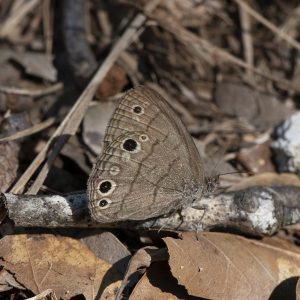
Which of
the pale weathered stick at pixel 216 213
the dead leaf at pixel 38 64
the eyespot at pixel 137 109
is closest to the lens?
the pale weathered stick at pixel 216 213

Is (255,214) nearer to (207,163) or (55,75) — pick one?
(207,163)

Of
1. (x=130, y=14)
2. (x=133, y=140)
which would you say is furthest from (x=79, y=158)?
(x=130, y=14)

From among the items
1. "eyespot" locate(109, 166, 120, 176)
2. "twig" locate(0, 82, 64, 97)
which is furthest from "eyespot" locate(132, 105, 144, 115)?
"twig" locate(0, 82, 64, 97)

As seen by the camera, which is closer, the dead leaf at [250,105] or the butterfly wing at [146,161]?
the butterfly wing at [146,161]

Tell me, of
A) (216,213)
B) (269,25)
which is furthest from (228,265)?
(269,25)

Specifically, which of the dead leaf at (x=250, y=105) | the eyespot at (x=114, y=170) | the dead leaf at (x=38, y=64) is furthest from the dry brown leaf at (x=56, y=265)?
the dead leaf at (x=250, y=105)

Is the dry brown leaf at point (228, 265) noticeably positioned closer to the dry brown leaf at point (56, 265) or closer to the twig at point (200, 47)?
the dry brown leaf at point (56, 265)

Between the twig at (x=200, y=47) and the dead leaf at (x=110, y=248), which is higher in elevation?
the twig at (x=200, y=47)

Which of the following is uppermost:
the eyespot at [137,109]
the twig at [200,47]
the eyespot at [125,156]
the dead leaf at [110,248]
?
the twig at [200,47]
